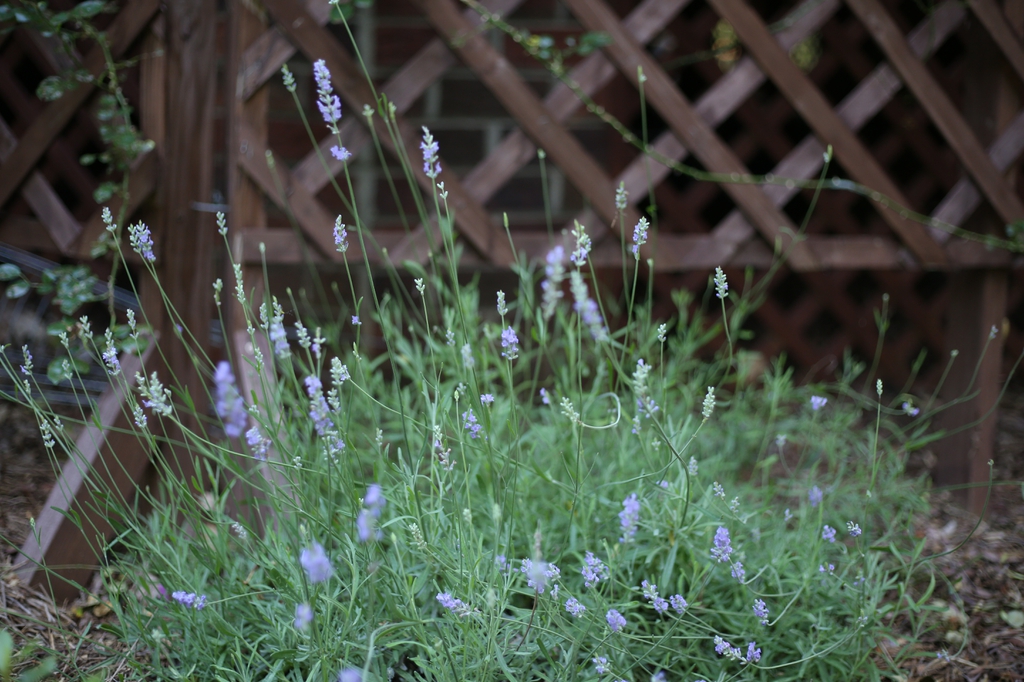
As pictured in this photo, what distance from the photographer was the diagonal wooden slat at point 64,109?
66.9 inches

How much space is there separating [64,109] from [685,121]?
4.98 ft

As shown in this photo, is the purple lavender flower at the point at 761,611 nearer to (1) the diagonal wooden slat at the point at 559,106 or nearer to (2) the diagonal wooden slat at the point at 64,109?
(1) the diagonal wooden slat at the point at 559,106

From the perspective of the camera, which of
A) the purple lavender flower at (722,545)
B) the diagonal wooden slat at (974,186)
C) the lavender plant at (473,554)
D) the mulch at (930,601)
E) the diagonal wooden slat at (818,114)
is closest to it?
the lavender plant at (473,554)

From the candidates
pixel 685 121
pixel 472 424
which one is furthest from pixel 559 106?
pixel 472 424

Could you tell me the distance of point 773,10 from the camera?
10.7 feet

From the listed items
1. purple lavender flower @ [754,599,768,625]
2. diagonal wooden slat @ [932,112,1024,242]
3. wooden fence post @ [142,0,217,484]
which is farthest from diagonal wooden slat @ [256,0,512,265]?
diagonal wooden slat @ [932,112,1024,242]


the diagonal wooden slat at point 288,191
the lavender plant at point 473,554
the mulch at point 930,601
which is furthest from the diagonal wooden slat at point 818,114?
the diagonal wooden slat at point 288,191

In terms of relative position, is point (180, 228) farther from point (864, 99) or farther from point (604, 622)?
point (864, 99)

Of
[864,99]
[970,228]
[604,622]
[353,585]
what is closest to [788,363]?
[970,228]

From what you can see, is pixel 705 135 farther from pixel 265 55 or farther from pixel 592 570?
pixel 592 570

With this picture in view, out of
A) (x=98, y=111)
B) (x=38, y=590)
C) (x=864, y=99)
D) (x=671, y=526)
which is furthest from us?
(x=864, y=99)

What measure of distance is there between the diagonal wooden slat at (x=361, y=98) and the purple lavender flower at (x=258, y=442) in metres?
0.79

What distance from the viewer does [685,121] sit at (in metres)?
1.95

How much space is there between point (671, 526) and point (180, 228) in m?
1.28
